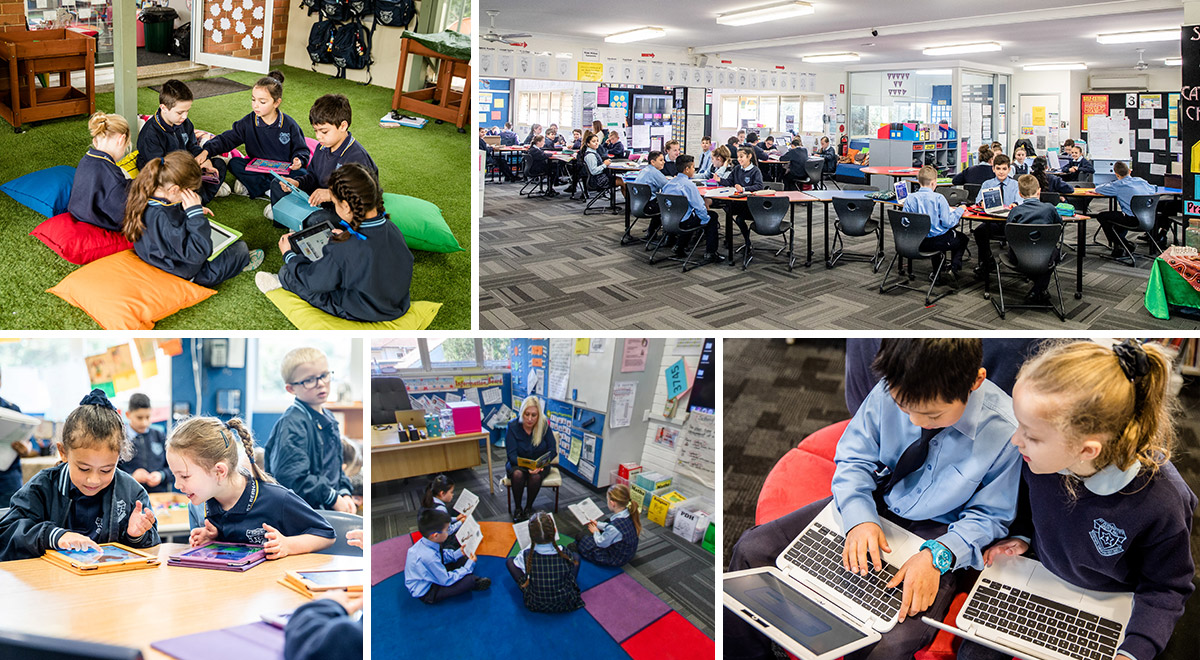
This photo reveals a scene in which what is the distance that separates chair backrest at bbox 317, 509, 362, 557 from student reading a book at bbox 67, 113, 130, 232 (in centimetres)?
120

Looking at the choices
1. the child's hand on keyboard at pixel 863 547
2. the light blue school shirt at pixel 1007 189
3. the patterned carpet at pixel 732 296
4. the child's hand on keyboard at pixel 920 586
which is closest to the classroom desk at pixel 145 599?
the child's hand on keyboard at pixel 863 547

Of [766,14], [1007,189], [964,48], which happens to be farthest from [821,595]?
[964,48]

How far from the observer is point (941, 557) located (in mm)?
2404

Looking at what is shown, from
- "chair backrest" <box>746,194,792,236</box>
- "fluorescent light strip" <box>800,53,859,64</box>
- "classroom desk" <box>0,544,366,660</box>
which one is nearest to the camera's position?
"classroom desk" <box>0,544,366,660</box>

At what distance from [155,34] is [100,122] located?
0.33 m

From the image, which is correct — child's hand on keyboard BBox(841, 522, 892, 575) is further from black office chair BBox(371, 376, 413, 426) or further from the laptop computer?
the laptop computer

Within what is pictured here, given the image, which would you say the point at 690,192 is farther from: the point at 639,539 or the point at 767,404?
the point at 639,539

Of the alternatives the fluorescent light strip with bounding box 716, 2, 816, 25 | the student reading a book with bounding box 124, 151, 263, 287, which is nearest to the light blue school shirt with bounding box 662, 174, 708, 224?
the fluorescent light strip with bounding box 716, 2, 816, 25

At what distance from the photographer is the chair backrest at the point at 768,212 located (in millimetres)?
7215

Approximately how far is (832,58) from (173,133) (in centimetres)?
1493

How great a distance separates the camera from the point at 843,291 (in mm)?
6672

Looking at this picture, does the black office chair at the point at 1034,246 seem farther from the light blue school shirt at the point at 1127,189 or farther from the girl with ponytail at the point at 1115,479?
the girl with ponytail at the point at 1115,479

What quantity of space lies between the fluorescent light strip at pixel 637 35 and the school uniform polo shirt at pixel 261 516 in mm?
10240

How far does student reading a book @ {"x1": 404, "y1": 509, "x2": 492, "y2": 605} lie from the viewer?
2.67 m
